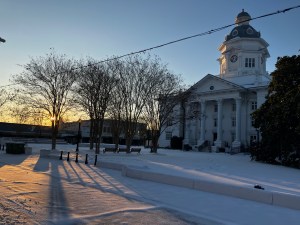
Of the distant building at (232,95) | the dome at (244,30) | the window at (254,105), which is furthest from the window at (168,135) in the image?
Answer: the dome at (244,30)

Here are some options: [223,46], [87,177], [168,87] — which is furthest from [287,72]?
[223,46]

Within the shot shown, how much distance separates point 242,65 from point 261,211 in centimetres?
5701

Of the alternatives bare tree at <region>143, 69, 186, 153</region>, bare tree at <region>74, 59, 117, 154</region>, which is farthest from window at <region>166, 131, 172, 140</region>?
bare tree at <region>74, 59, 117, 154</region>

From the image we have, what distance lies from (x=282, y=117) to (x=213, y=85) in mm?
35779

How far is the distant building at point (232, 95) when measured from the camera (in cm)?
5978

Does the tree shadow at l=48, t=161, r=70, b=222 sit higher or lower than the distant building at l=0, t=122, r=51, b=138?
lower

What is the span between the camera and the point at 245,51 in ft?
208

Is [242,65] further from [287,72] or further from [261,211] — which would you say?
[261,211]

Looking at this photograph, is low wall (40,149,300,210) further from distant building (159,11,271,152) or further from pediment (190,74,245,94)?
pediment (190,74,245,94)

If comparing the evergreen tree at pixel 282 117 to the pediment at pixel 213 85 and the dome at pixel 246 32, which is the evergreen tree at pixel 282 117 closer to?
the pediment at pixel 213 85

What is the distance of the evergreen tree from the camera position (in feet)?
88.6

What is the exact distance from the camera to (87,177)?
15.6 metres

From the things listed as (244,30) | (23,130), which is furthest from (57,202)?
(23,130)

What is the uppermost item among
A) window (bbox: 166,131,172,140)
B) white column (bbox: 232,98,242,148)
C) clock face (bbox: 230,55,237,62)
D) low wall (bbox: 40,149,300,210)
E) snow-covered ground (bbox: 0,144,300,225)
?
clock face (bbox: 230,55,237,62)
